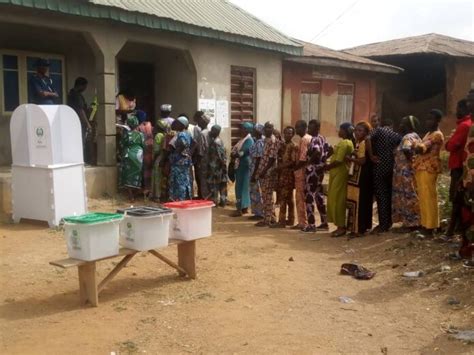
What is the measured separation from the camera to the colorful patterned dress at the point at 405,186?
7047mm

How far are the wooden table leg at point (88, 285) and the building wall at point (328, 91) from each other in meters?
9.66

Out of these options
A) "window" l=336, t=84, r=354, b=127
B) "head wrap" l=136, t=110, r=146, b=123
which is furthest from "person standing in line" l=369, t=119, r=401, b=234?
"window" l=336, t=84, r=354, b=127

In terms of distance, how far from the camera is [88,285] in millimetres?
4648

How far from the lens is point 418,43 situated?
17.9m

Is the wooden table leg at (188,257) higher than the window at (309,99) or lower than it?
lower

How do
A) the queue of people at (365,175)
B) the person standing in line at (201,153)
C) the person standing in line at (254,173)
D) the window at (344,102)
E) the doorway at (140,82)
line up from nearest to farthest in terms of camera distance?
the queue of people at (365,175), the person standing in line at (254,173), the person standing in line at (201,153), the doorway at (140,82), the window at (344,102)

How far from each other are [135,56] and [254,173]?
15.9 feet

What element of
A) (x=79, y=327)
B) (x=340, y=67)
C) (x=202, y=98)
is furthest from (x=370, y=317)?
(x=340, y=67)

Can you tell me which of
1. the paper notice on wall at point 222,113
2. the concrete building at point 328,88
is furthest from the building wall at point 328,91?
the paper notice on wall at point 222,113

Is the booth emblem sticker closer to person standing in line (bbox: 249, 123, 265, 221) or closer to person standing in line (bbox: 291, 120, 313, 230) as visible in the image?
person standing in line (bbox: 249, 123, 265, 221)

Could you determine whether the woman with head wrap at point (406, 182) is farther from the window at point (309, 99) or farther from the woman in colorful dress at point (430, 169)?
the window at point (309, 99)

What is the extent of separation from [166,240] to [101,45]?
17.7ft

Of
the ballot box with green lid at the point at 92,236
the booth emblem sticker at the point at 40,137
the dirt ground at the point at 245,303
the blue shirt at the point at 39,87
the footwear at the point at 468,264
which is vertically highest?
the blue shirt at the point at 39,87

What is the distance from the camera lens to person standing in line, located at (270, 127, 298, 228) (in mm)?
7988
